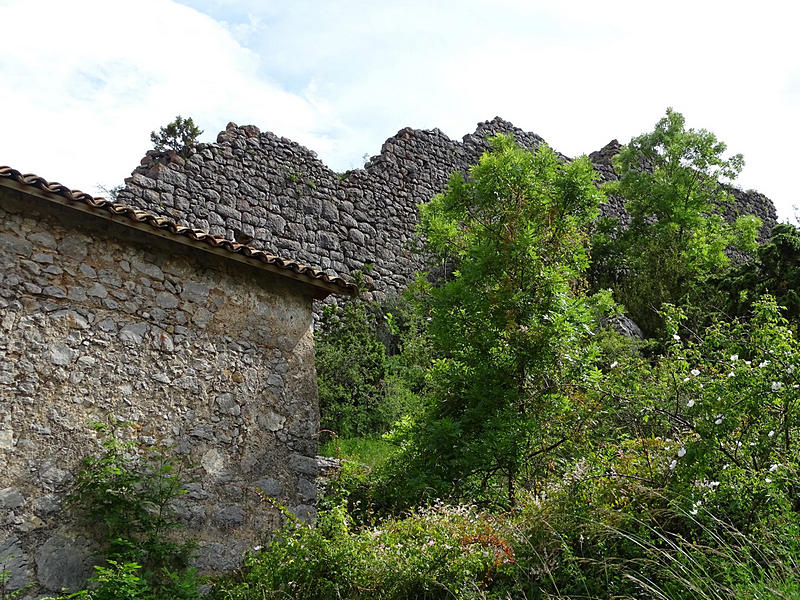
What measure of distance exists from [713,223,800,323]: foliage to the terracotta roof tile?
5.96 m

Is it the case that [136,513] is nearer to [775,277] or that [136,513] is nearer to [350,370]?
[350,370]

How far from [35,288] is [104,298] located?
0.55m

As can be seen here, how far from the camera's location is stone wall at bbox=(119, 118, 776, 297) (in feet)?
35.7

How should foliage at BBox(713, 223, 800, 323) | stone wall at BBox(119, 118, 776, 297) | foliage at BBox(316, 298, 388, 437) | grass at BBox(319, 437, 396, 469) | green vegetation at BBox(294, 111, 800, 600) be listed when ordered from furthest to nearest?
stone wall at BBox(119, 118, 776, 297) < foliage at BBox(316, 298, 388, 437) < foliage at BBox(713, 223, 800, 323) < grass at BBox(319, 437, 396, 469) < green vegetation at BBox(294, 111, 800, 600)

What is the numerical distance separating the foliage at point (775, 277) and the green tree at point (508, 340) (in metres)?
3.04

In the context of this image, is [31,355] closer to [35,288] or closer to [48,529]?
[35,288]

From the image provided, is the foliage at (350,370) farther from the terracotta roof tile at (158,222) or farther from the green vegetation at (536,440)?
the terracotta roof tile at (158,222)

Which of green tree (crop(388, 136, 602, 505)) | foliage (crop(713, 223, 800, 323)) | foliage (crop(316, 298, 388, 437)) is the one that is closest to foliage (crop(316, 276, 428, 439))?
foliage (crop(316, 298, 388, 437))

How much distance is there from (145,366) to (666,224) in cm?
1285

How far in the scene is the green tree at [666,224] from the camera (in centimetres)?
1401

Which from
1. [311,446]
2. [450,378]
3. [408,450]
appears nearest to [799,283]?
[450,378]

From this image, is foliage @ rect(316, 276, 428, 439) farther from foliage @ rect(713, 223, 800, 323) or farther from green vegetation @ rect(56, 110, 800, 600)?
foliage @ rect(713, 223, 800, 323)

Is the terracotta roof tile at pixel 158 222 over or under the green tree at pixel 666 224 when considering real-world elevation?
under

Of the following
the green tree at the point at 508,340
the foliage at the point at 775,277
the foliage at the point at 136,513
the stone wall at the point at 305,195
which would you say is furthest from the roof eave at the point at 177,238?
the foliage at the point at 775,277
